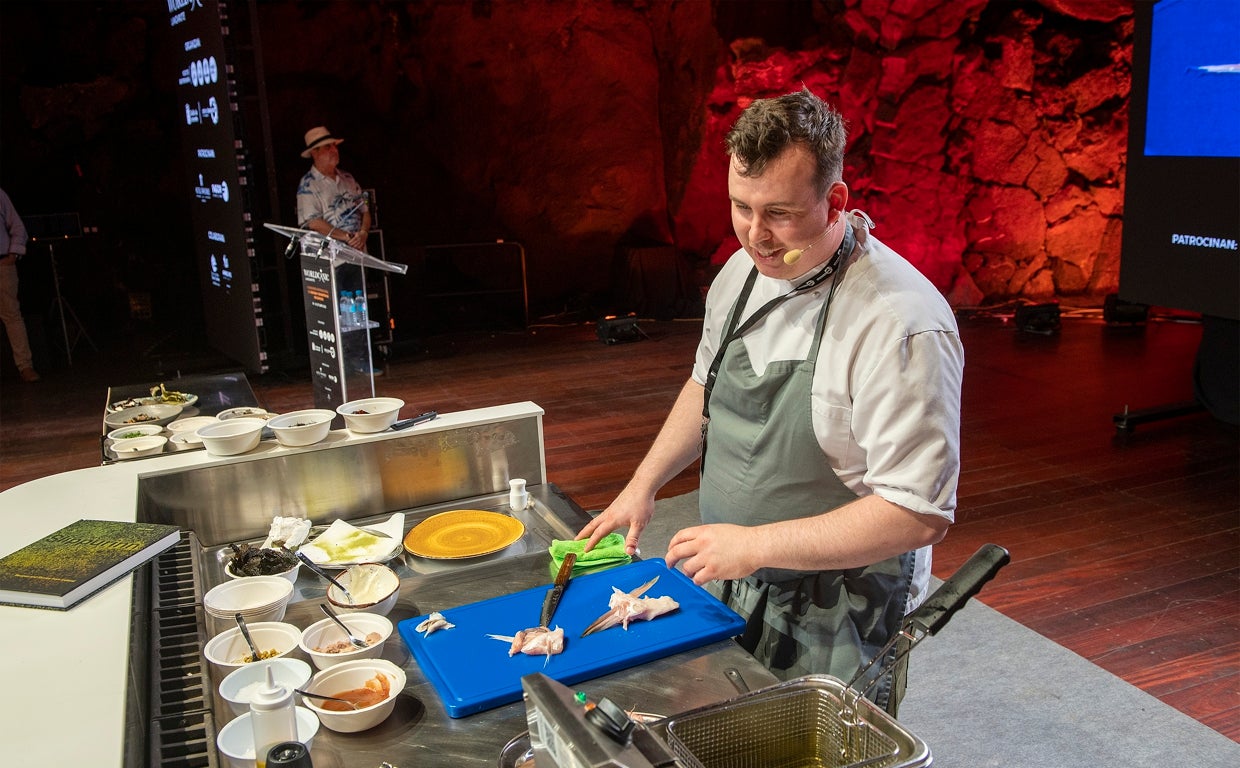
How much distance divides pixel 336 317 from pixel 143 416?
29.1 inches

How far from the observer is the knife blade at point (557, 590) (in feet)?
5.75

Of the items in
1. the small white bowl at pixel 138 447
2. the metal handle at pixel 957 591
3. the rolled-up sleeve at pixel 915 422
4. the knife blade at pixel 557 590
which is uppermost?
the rolled-up sleeve at pixel 915 422

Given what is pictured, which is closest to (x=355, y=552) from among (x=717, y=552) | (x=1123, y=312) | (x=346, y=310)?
(x=717, y=552)

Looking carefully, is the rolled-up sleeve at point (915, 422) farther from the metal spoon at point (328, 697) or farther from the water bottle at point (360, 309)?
the water bottle at point (360, 309)

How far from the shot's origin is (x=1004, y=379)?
6586mm

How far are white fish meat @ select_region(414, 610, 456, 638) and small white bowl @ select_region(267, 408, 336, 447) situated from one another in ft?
2.48

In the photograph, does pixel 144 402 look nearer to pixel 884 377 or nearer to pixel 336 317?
pixel 336 317

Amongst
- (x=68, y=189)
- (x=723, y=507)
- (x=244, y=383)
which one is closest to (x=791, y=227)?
(x=723, y=507)

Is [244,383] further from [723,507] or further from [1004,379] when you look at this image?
[1004,379]

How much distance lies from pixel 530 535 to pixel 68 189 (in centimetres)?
873

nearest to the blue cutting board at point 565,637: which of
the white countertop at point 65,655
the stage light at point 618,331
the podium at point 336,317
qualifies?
the white countertop at point 65,655

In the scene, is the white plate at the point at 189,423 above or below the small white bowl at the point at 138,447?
below

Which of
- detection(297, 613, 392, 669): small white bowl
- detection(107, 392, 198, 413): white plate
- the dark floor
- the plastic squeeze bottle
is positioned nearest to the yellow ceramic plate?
detection(297, 613, 392, 669): small white bowl

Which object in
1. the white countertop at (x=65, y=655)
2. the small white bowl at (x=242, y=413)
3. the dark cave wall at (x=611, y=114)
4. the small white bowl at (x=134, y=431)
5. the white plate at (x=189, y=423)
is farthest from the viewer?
the dark cave wall at (x=611, y=114)
